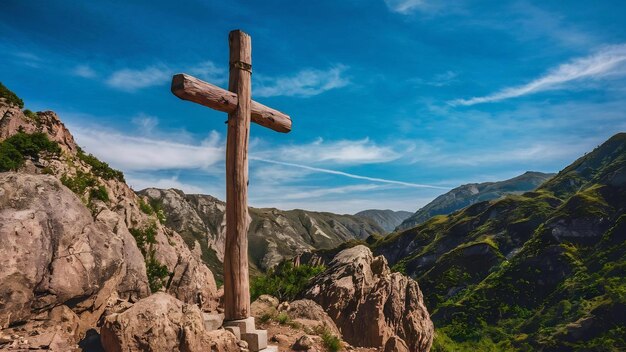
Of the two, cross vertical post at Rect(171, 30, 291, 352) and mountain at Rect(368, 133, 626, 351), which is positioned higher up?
cross vertical post at Rect(171, 30, 291, 352)

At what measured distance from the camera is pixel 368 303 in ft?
85.0

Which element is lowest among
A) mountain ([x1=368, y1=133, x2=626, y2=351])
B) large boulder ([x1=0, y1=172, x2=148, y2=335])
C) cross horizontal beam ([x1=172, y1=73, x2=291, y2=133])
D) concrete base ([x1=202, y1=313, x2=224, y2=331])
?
mountain ([x1=368, y1=133, x2=626, y2=351])

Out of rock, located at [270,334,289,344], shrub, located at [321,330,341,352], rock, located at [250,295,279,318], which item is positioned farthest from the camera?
rock, located at [250,295,279,318]

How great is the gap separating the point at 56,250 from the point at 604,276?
9131 cm

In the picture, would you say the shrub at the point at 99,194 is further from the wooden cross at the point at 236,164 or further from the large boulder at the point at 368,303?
the wooden cross at the point at 236,164

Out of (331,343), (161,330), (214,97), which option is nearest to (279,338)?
(331,343)

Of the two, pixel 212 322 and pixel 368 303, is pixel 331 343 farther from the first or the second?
pixel 368 303

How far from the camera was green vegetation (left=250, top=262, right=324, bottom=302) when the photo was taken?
26.3 metres

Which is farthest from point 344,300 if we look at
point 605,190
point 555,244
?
point 605,190

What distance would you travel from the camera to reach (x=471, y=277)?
105 metres

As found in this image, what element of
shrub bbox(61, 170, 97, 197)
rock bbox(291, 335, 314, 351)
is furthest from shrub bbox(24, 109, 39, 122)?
rock bbox(291, 335, 314, 351)

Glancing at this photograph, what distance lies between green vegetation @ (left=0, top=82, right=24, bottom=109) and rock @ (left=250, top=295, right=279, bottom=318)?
96.9 ft

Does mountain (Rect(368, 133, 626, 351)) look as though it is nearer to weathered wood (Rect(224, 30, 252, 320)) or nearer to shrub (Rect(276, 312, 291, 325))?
shrub (Rect(276, 312, 291, 325))

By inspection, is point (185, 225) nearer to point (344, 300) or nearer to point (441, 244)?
point (441, 244)
